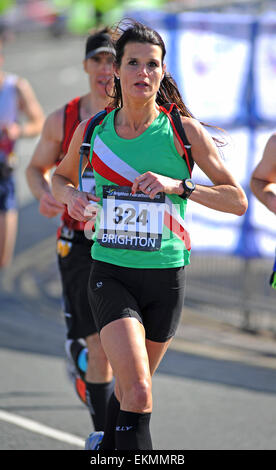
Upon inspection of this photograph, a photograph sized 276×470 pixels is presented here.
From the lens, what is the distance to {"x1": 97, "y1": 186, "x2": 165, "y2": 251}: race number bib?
12.9 feet

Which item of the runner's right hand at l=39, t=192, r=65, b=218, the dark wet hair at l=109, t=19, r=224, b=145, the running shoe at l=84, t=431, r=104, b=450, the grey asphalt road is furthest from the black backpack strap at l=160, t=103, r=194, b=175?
the grey asphalt road

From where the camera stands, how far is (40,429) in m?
5.41

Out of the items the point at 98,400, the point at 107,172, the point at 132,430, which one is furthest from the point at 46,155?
the point at 132,430

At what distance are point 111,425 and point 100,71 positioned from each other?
6.66 ft

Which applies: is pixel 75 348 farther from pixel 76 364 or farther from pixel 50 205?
pixel 50 205

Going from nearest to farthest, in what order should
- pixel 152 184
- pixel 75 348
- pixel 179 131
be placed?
1. pixel 152 184
2. pixel 179 131
3. pixel 75 348

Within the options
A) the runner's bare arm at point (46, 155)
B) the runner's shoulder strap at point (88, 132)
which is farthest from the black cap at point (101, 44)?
the runner's shoulder strap at point (88, 132)

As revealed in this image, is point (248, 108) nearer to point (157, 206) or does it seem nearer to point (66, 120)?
point (66, 120)

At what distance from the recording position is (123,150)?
3971 millimetres

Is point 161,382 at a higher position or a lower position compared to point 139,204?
lower

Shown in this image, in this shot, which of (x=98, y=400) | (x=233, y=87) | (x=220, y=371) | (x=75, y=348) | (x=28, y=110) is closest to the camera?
(x=98, y=400)

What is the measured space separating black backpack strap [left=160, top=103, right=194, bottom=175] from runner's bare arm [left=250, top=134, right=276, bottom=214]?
2.31 ft
